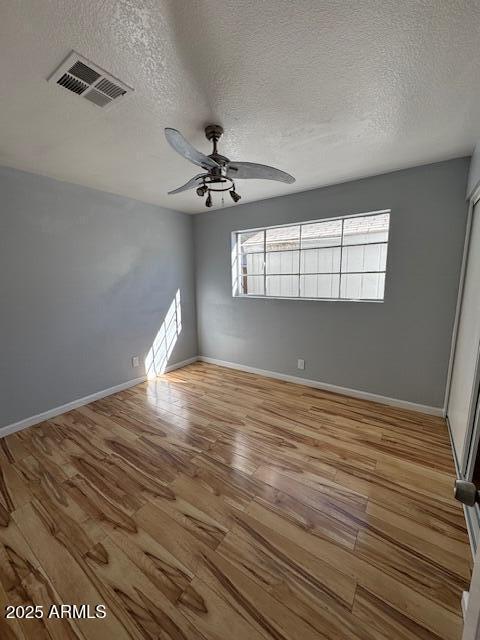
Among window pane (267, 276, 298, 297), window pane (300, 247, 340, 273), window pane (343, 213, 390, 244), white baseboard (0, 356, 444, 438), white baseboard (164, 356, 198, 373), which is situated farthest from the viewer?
white baseboard (164, 356, 198, 373)

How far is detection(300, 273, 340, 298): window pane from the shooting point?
3162 millimetres

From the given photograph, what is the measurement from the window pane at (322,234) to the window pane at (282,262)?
218 millimetres

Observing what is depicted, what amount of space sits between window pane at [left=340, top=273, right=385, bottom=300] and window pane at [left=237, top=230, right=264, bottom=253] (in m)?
1.30

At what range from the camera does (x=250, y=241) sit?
3.71 metres

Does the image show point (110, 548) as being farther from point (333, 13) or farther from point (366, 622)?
point (333, 13)

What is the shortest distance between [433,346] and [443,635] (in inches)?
82.3

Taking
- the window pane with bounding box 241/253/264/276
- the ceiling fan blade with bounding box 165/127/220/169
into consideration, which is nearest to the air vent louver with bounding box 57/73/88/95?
the ceiling fan blade with bounding box 165/127/220/169

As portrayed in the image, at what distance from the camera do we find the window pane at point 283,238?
334 centimetres

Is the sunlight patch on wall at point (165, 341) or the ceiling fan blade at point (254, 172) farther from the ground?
the ceiling fan blade at point (254, 172)

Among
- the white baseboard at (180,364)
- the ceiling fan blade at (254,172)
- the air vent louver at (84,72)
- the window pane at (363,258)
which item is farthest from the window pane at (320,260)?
the air vent louver at (84,72)

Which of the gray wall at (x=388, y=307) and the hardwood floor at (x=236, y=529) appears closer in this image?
the hardwood floor at (x=236, y=529)

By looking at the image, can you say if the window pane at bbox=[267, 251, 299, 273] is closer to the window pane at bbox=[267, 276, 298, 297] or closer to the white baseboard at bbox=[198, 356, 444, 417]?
the window pane at bbox=[267, 276, 298, 297]

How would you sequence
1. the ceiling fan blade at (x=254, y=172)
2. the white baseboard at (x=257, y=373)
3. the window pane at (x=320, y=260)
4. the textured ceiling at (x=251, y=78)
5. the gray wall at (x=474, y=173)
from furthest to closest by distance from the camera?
1. the window pane at (x=320, y=260)
2. the white baseboard at (x=257, y=373)
3. the gray wall at (x=474, y=173)
4. the ceiling fan blade at (x=254, y=172)
5. the textured ceiling at (x=251, y=78)

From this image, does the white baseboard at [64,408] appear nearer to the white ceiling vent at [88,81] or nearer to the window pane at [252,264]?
the window pane at [252,264]
